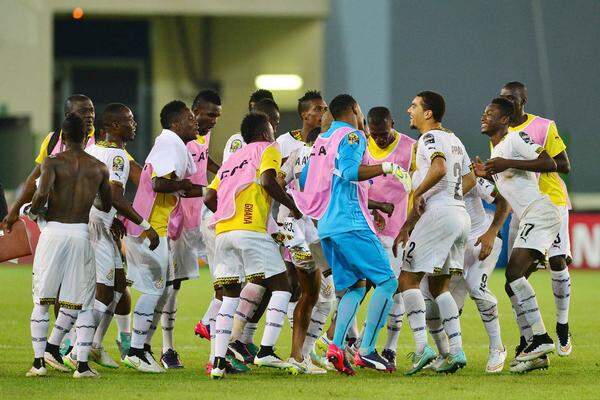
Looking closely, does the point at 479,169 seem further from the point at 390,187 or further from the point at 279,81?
the point at 279,81

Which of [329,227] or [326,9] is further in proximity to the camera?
[326,9]

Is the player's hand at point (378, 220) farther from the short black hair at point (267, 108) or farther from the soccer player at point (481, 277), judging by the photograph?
the short black hair at point (267, 108)

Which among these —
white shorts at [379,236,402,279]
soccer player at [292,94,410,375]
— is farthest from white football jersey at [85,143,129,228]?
white shorts at [379,236,402,279]

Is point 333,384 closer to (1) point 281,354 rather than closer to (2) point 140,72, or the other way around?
(1) point 281,354

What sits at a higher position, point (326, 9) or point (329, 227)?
point (326, 9)

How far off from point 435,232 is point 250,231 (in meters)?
1.44

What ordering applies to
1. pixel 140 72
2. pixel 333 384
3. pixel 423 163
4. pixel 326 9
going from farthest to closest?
pixel 140 72, pixel 326 9, pixel 423 163, pixel 333 384

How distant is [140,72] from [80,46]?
176cm

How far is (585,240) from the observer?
23.1 m

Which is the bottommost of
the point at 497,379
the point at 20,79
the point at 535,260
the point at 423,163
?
the point at 497,379

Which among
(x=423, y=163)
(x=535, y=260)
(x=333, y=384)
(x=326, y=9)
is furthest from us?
(x=326, y=9)

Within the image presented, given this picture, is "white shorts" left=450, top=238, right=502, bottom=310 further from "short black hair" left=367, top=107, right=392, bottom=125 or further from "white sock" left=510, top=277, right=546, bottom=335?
"short black hair" left=367, top=107, right=392, bottom=125

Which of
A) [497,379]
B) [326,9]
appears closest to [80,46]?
[326,9]

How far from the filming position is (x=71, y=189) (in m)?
9.17
